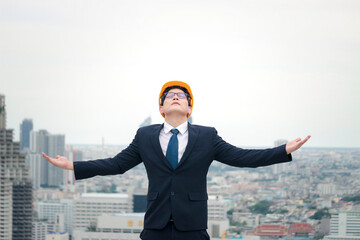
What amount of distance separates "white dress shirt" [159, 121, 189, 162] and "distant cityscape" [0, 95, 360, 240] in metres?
17.2

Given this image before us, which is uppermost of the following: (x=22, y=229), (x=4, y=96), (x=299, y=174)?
(x=4, y=96)

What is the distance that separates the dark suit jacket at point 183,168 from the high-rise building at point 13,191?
25.5 m

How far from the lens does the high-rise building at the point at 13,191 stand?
27.1 metres

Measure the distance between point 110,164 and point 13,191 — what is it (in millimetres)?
26452

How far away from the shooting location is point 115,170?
7.84 feet

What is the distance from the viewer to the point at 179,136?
7.71 ft

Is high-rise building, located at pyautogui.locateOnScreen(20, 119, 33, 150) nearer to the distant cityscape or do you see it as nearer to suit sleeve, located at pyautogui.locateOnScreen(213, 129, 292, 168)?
the distant cityscape

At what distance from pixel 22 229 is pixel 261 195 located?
10.6 m

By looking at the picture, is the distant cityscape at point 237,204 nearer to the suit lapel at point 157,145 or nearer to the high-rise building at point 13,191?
the high-rise building at point 13,191

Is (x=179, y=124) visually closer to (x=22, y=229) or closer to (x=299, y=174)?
(x=22, y=229)

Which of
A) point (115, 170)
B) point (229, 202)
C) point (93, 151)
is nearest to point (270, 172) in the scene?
point (229, 202)

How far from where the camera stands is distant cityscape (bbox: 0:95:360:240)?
2200cm

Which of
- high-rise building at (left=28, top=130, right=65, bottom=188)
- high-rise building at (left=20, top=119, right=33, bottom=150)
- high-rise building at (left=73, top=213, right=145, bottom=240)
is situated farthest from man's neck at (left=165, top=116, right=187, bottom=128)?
high-rise building at (left=28, top=130, right=65, bottom=188)

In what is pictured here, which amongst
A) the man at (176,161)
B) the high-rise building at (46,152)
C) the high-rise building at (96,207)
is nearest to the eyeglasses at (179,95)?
the man at (176,161)
